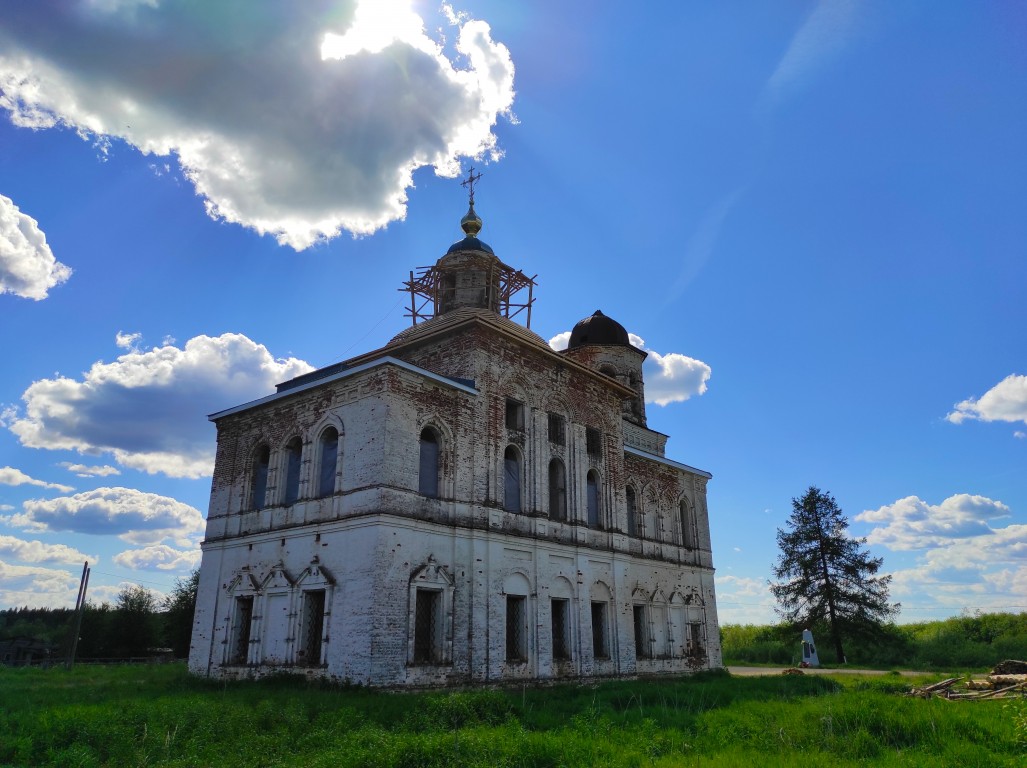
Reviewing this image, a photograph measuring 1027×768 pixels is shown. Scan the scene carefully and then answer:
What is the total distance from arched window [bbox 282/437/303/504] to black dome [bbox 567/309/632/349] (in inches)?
627

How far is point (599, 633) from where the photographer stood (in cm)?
2055

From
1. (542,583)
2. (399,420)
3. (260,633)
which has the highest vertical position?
(399,420)

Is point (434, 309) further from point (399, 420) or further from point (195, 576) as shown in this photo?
point (195, 576)

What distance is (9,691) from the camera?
15906mm

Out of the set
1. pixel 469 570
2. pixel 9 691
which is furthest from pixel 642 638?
pixel 9 691

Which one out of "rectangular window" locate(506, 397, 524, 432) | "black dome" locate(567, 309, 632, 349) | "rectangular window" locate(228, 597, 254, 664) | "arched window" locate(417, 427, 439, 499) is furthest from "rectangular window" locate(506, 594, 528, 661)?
"black dome" locate(567, 309, 632, 349)

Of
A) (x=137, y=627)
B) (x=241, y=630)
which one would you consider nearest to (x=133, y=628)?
(x=137, y=627)

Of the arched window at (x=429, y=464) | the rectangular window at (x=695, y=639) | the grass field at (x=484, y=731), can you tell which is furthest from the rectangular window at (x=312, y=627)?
the rectangular window at (x=695, y=639)

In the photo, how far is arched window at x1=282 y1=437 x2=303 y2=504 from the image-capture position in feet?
59.0

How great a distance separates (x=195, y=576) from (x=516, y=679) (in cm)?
2999

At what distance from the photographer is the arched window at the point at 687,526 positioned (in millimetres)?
26594

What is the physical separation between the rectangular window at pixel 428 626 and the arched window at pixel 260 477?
5.53 metres

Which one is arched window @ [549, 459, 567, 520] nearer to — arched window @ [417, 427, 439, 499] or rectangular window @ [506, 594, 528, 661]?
rectangular window @ [506, 594, 528, 661]

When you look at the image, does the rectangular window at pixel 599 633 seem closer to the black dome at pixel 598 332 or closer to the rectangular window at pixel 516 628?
the rectangular window at pixel 516 628
